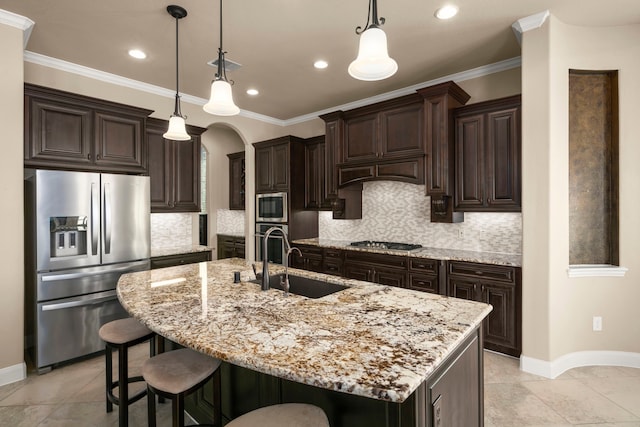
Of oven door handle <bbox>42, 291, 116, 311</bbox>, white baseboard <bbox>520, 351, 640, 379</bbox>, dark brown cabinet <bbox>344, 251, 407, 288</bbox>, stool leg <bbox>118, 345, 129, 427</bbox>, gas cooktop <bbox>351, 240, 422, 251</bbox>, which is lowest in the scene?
white baseboard <bbox>520, 351, 640, 379</bbox>

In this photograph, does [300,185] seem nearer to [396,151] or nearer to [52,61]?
[396,151]

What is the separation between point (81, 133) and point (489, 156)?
161 inches

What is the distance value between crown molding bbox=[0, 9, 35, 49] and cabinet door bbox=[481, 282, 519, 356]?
4.65 meters

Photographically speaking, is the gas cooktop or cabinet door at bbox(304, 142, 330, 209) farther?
cabinet door at bbox(304, 142, 330, 209)

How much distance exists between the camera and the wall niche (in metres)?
3.00

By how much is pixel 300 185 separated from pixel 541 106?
3203mm

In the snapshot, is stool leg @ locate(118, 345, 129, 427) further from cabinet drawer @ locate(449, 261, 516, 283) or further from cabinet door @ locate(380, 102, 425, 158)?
cabinet door @ locate(380, 102, 425, 158)

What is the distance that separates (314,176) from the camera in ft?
16.5

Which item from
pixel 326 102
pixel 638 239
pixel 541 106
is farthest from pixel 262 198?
pixel 638 239

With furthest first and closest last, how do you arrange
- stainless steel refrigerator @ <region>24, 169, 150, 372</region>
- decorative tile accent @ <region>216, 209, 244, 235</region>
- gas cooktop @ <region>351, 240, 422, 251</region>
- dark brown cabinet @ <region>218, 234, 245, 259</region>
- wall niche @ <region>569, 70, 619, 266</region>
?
1. decorative tile accent @ <region>216, 209, 244, 235</region>
2. dark brown cabinet @ <region>218, 234, 245, 259</region>
3. gas cooktop @ <region>351, 240, 422, 251</region>
4. wall niche @ <region>569, 70, 619, 266</region>
5. stainless steel refrigerator @ <region>24, 169, 150, 372</region>

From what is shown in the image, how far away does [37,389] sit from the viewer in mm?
2600

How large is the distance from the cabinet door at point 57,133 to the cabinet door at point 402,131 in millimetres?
3165

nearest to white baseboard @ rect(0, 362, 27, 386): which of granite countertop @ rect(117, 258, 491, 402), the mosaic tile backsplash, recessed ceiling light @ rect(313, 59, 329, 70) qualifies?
granite countertop @ rect(117, 258, 491, 402)

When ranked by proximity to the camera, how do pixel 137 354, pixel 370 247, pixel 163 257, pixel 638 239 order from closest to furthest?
pixel 638 239 < pixel 137 354 < pixel 163 257 < pixel 370 247
